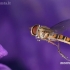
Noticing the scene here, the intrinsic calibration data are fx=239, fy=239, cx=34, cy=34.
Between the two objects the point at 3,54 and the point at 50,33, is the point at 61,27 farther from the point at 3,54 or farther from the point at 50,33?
the point at 3,54

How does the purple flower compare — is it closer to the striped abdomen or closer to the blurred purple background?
the blurred purple background

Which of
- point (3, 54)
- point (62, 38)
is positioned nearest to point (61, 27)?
point (62, 38)

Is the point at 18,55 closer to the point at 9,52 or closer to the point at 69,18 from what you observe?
the point at 9,52

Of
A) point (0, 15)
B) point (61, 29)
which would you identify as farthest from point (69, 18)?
point (0, 15)

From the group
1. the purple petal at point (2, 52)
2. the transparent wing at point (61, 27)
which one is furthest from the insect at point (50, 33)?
the purple petal at point (2, 52)

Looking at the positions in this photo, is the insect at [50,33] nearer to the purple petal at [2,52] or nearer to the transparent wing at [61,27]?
the transparent wing at [61,27]

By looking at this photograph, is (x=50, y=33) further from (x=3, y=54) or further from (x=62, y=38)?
(x=3, y=54)

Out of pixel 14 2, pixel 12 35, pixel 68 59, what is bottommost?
pixel 68 59

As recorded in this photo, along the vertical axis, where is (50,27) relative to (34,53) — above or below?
above
